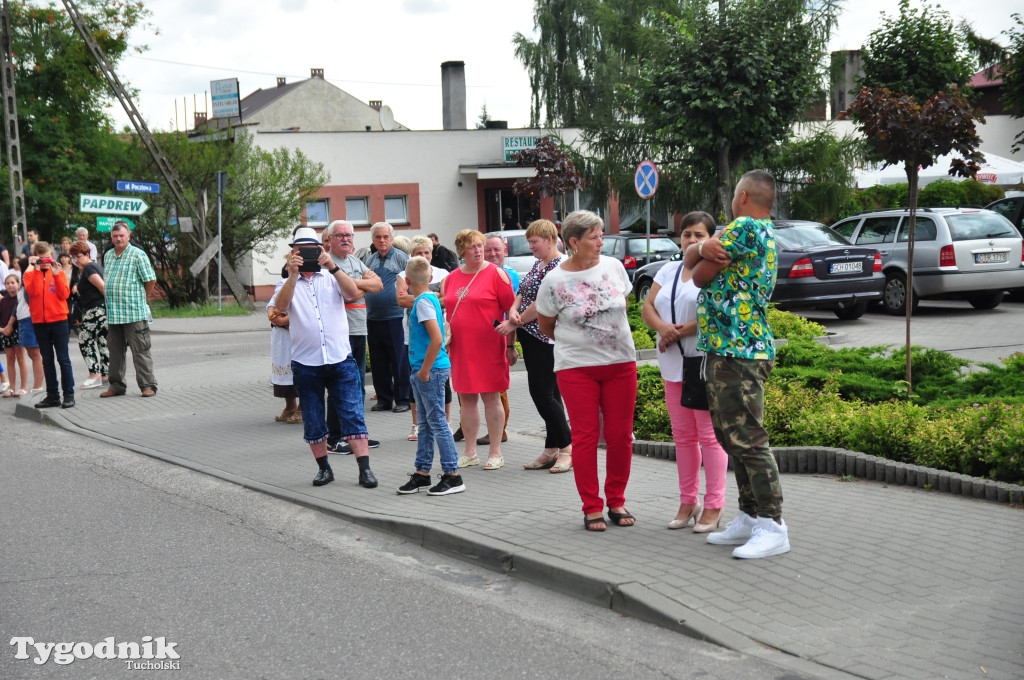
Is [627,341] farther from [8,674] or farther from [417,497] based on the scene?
[8,674]

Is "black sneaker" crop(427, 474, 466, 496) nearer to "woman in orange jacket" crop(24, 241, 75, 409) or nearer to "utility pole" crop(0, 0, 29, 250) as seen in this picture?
"woman in orange jacket" crop(24, 241, 75, 409)

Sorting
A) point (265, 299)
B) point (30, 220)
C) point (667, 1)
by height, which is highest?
point (667, 1)

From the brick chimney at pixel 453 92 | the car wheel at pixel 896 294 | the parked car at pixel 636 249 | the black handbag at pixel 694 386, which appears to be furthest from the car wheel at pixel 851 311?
the brick chimney at pixel 453 92

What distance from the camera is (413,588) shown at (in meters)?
6.07

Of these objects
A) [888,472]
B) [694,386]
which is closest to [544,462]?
[888,472]

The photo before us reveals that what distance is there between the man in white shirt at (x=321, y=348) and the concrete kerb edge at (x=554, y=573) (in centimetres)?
52

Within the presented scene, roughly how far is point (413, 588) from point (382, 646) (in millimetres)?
964

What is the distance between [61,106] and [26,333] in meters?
23.8

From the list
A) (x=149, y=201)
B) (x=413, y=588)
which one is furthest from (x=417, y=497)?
(x=149, y=201)

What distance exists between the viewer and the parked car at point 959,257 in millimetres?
18734

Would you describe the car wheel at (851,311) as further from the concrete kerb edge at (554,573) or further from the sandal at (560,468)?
the concrete kerb edge at (554,573)

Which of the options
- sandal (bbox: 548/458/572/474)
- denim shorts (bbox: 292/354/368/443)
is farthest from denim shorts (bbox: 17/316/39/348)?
sandal (bbox: 548/458/572/474)

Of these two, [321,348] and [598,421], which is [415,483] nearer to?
→ [321,348]

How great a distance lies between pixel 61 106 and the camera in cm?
3628
